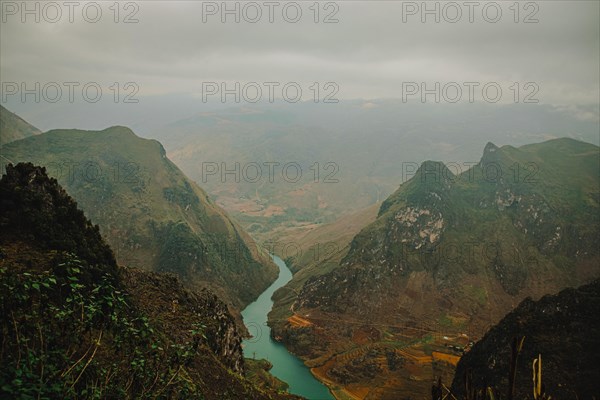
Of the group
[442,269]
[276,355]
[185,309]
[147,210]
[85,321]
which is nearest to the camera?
[85,321]

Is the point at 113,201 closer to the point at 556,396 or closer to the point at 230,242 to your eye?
the point at 230,242

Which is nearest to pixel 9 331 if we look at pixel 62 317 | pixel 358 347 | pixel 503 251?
pixel 62 317

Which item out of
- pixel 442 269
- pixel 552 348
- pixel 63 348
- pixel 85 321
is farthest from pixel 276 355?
pixel 85 321

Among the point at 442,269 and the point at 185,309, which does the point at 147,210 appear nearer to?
the point at 185,309

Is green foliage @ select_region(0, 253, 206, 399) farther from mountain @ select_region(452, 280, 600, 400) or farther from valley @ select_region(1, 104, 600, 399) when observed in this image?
valley @ select_region(1, 104, 600, 399)

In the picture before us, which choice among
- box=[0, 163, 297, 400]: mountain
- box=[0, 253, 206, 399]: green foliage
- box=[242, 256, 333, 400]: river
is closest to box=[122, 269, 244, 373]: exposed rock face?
box=[0, 163, 297, 400]: mountain

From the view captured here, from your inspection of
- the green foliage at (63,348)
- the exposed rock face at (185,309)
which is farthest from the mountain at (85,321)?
the exposed rock face at (185,309)
